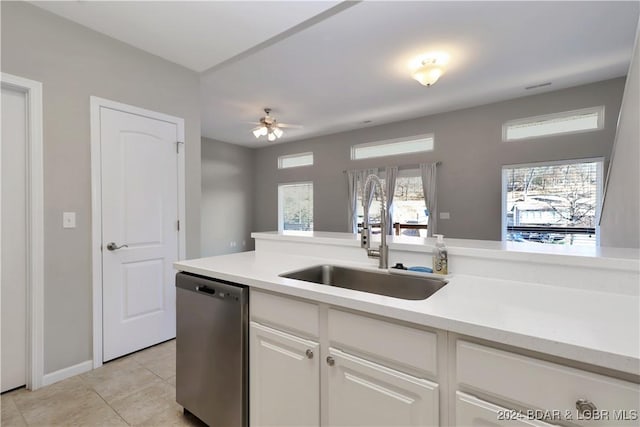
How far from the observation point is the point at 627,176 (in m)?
1.87

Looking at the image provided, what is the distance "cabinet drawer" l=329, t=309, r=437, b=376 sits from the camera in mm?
907

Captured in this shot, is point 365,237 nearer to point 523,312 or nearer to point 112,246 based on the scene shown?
point 523,312

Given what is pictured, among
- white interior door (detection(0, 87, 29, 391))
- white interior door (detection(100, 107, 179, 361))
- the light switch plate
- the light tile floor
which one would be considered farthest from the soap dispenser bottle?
white interior door (detection(0, 87, 29, 391))

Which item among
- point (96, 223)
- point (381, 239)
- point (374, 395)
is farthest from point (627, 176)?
point (96, 223)

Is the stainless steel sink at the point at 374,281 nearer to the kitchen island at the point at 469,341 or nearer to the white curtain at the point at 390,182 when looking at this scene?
the kitchen island at the point at 469,341

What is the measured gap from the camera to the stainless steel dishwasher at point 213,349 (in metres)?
1.37

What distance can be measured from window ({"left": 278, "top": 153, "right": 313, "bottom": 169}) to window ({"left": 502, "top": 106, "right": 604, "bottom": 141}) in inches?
153

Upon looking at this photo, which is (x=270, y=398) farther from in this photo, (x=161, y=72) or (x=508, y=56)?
(x=508, y=56)

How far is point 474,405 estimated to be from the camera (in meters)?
0.83

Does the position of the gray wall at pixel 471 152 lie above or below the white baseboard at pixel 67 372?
above

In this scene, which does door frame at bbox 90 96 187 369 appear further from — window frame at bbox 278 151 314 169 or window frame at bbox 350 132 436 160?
window frame at bbox 278 151 314 169

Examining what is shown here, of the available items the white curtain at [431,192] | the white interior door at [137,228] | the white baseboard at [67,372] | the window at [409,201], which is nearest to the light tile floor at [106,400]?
the white baseboard at [67,372]

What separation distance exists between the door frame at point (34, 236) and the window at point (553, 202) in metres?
5.50

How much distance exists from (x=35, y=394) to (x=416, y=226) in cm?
526
